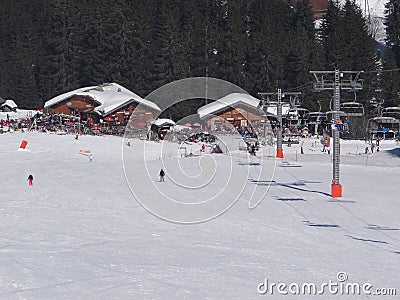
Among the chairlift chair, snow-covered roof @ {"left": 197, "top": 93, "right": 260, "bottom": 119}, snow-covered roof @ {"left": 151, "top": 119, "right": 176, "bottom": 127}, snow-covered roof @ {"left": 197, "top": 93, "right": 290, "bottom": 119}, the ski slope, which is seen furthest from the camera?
snow-covered roof @ {"left": 197, "top": 93, "right": 260, "bottom": 119}

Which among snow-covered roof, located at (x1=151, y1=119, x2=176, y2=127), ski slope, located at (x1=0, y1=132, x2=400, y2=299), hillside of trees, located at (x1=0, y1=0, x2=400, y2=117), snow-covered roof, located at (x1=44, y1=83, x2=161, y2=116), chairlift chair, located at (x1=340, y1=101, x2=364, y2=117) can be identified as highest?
hillside of trees, located at (x1=0, y1=0, x2=400, y2=117)

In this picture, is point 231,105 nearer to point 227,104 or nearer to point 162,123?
point 227,104

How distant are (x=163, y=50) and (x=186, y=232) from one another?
64.8 m

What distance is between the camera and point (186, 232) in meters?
16.3

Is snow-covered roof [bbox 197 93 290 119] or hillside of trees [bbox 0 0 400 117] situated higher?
hillside of trees [bbox 0 0 400 117]

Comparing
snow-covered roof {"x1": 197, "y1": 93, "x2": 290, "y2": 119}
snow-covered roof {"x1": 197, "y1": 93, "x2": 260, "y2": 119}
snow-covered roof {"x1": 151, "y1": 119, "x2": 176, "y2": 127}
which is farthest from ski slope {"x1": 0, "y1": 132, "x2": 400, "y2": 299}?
snow-covered roof {"x1": 197, "y1": 93, "x2": 260, "y2": 119}

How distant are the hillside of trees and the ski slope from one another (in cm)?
4410

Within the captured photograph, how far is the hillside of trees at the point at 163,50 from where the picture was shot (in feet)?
261

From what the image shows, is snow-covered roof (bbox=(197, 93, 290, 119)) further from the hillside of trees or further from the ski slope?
the ski slope

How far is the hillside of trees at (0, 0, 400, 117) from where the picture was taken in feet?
261

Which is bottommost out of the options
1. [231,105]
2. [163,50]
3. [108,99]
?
[231,105]

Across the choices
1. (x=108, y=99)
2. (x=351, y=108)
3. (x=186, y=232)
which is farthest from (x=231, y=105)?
(x=186, y=232)

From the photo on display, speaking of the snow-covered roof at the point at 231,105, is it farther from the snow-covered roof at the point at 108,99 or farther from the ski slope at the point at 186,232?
the ski slope at the point at 186,232

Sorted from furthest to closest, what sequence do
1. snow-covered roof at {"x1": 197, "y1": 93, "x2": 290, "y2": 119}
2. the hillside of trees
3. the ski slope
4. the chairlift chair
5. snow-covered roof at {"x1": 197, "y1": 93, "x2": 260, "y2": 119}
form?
the hillside of trees < snow-covered roof at {"x1": 197, "y1": 93, "x2": 260, "y2": 119} < snow-covered roof at {"x1": 197, "y1": 93, "x2": 290, "y2": 119} < the chairlift chair < the ski slope
